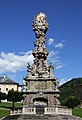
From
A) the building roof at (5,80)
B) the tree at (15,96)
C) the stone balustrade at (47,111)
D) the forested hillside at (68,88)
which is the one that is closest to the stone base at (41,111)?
the stone balustrade at (47,111)

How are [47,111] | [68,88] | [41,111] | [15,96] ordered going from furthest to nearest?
[68,88]
[15,96]
[41,111]
[47,111]

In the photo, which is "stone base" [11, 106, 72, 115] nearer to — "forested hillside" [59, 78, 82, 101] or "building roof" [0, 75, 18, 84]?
"building roof" [0, 75, 18, 84]

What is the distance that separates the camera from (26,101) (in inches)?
1809

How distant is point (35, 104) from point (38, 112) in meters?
4.21

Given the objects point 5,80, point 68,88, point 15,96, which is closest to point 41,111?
point 15,96

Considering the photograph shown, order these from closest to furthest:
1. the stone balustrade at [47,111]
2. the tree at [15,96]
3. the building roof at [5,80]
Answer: the stone balustrade at [47,111] < the tree at [15,96] < the building roof at [5,80]

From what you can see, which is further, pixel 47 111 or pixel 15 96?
pixel 15 96

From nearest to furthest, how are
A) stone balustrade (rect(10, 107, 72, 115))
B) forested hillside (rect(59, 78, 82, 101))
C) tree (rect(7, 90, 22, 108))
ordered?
stone balustrade (rect(10, 107, 72, 115)), tree (rect(7, 90, 22, 108)), forested hillside (rect(59, 78, 82, 101))

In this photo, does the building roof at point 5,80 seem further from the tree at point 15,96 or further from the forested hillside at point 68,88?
the tree at point 15,96

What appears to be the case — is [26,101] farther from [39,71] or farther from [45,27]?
[45,27]

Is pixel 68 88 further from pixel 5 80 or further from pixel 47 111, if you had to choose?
pixel 47 111

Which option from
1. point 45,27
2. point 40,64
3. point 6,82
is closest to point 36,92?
point 40,64

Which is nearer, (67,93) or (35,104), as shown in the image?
(35,104)

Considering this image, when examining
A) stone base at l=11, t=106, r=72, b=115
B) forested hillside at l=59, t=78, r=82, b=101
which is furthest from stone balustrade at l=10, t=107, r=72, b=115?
forested hillside at l=59, t=78, r=82, b=101
